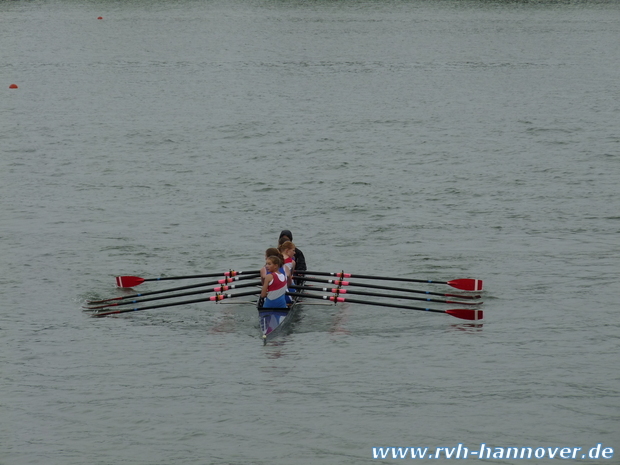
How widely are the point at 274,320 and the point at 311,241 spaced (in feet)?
28.8

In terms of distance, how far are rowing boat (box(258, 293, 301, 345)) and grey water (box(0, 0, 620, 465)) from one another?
31 centimetres

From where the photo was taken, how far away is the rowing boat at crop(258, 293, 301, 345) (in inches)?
856

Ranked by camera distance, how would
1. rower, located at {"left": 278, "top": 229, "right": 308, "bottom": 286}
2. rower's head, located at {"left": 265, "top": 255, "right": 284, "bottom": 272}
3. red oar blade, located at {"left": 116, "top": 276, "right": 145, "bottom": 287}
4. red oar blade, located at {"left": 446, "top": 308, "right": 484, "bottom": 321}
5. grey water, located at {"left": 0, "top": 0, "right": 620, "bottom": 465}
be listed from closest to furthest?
grey water, located at {"left": 0, "top": 0, "right": 620, "bottom": 465} → rower's head, located at {"left": 265, "top": 255, "right": 284, "bottom": 272} → red oar blade, located at {"left": 446, "top": 308, "right": 484, "bottom": 321} → rower, located at {"left": 278, "top": 229, "right": 308, "bottom": 286} → red oar blade, located at {"left": 116, "top": 276, "right": 145, "bottom": 287}

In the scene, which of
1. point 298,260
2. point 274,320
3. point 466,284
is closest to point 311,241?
point 298,260

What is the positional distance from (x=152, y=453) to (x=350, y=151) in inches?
1151

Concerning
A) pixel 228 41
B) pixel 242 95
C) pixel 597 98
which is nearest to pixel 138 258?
pixel 242 95

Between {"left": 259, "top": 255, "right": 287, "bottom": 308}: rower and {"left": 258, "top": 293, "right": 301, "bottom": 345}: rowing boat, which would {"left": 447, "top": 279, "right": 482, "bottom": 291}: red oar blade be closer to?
{"left": 258, "top": 293, "right": 301, "bottom": 345}: rowing boat

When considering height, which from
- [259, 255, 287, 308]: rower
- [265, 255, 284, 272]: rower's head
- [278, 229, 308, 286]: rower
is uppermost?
[278, 229, 308, 286]: rower

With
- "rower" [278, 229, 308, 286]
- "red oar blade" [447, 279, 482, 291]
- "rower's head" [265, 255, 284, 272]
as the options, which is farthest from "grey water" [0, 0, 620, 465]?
"rower's head" [265, 255, 284, 272]

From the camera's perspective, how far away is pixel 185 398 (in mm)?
19141

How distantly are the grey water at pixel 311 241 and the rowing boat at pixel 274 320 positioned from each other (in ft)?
1.00

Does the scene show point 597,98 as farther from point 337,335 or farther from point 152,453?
point 152,453

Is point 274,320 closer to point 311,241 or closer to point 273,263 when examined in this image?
point 273,263

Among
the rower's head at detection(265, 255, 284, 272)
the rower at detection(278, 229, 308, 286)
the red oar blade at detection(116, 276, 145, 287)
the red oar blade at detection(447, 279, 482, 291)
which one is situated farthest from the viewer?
the red oar blade at detection(116, 276, 145, 287)
